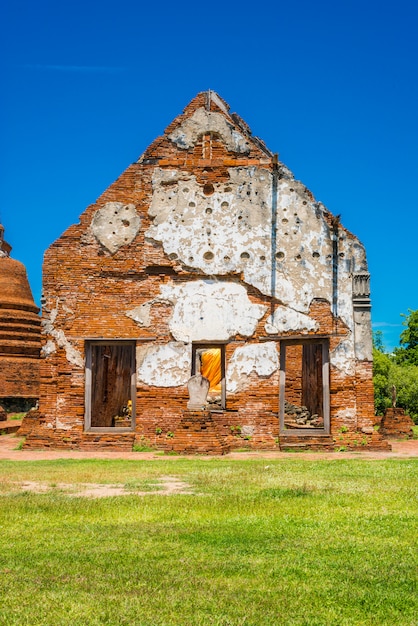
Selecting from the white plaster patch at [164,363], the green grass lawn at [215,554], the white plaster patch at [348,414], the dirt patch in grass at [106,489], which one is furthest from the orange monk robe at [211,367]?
the green grass lawn at [215,554]

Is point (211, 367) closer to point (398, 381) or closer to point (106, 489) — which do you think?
point (398, 381)

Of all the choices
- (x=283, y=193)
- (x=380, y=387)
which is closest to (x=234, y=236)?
(x=283, y=193)

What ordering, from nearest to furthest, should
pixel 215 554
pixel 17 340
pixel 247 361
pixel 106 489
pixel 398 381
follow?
pixel 215 554 < pixel 106 489 < pixel 247 361 < pixel 17 340 < pixel 398 381

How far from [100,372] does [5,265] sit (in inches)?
395

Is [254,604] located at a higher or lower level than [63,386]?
lower

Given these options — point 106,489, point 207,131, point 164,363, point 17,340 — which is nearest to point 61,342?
point 164,363

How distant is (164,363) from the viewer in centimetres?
1452

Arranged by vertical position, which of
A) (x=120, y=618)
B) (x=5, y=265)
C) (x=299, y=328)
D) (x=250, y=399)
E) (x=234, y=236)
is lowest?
(x=120, y=618)

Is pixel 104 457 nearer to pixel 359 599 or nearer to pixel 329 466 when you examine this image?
pixel 329 466

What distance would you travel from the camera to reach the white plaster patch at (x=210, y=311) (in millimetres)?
14547

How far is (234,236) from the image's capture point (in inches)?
585

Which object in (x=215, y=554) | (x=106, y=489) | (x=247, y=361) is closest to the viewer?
(x=215, y=554)

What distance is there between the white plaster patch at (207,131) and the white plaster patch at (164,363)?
166 inches

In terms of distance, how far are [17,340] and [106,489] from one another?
18915mm
